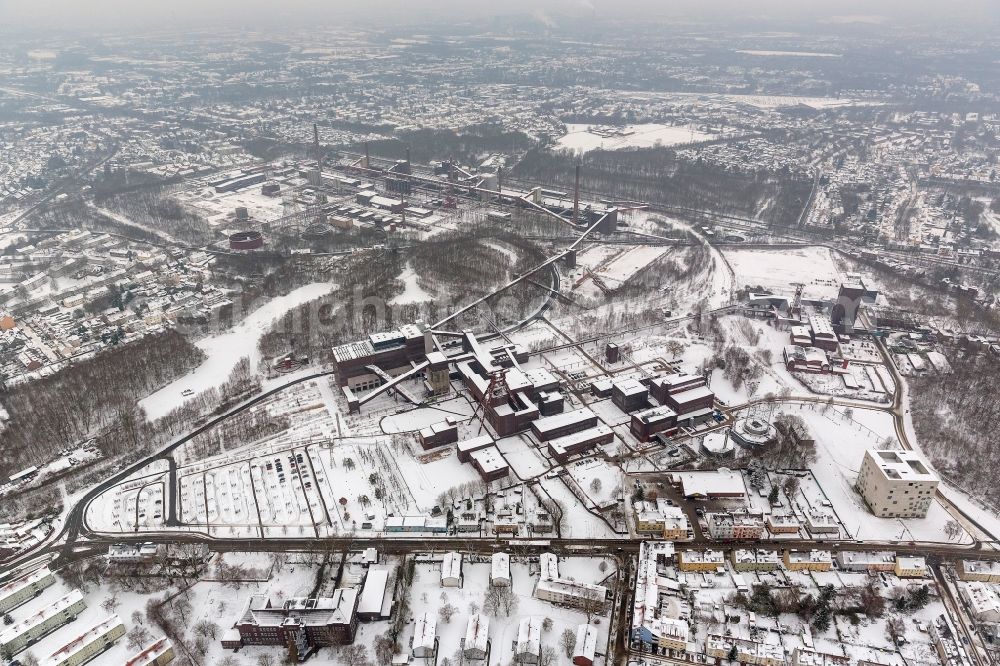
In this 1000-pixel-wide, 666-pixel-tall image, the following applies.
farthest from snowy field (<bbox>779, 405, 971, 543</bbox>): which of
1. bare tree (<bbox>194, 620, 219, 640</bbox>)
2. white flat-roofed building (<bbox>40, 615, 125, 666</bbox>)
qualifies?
white flat-roofed building (<bbox>40, 615, 125, 666</bbox>)

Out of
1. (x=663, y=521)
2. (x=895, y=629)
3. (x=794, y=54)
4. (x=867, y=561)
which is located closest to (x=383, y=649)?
(x=663, y=521)

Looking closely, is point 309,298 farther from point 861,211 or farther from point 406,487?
point 861,211

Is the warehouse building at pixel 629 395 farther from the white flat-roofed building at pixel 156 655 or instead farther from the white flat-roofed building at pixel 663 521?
the white flat-roofed building at pixel 156 655

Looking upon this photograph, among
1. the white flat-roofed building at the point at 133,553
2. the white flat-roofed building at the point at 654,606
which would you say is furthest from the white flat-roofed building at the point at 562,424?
the white flat-roofed building at the point at 133,553

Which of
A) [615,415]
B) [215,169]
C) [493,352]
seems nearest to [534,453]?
[615,415]

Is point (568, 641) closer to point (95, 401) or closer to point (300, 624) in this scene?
point (300, 624)

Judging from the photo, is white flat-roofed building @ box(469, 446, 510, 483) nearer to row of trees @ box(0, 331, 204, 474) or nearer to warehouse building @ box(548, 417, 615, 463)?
warehouse building @ box(548, 417, 615, 463)

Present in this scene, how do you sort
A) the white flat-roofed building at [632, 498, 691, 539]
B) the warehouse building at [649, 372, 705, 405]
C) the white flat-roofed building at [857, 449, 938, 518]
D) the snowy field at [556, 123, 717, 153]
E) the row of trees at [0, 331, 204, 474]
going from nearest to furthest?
the white flat-roofed building at [632, 498, 691, 539] < the white flat-roofed building at [857, 449, 938, 518] < the row of trees at [0, 331, 204, 474] < the warehouse building at [649, 372, 705, 405] < the snowy field at [556, 123, 717, 153]
